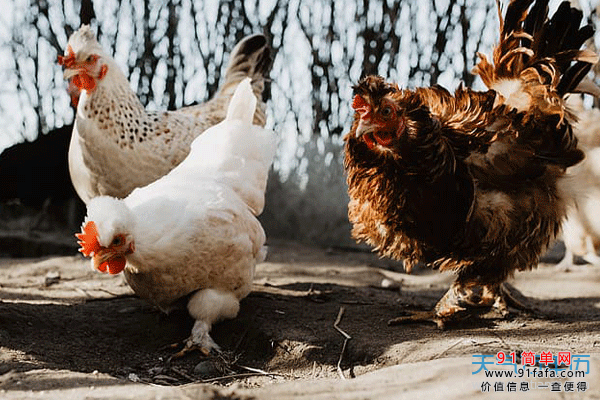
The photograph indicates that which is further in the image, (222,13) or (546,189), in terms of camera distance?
(222,13)

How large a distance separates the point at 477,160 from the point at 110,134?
2292mm

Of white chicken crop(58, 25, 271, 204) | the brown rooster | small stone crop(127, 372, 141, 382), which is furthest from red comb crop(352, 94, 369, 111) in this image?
white chicken crop(58, 25, 271, 204)

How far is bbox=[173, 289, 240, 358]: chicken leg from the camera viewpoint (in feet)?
9.43

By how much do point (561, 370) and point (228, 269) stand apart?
1.63 metres

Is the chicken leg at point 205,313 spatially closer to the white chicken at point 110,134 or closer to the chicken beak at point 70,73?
the white chicken at point 110,134

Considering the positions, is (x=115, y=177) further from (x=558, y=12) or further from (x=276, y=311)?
(x=558, y=12)

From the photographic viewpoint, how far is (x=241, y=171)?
140 inches

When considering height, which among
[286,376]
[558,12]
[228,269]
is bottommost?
[286,376]

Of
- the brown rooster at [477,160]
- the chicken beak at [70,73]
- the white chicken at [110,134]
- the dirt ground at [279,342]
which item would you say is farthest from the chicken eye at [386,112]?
the chicken beak at [70,73]

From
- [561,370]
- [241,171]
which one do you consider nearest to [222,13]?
[241,171]

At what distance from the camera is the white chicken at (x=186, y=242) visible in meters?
2.64

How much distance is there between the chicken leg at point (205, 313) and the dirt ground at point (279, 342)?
0.23 feet

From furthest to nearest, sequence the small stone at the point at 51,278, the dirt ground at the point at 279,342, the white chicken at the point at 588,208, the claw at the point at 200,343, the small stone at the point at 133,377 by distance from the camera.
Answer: the white chicken at the point at 588,208
the small stone at the point at 51,278
the claw at the point at 200,343
the small stone at the point at 133,377
the dirt ground at the point at 279,342

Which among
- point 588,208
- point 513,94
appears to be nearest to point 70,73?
point 513,94
